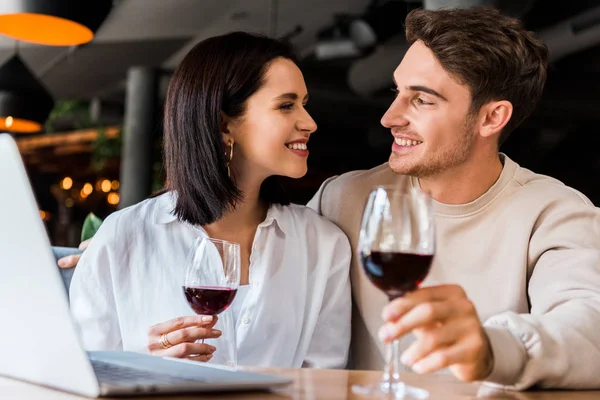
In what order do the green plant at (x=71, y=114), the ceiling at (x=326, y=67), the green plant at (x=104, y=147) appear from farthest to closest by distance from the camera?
the green plant at (x=71, y=114), the green plant at (x=104, y=147), the ceiling at (x=326, y=67)

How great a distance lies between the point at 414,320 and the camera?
3.02ft

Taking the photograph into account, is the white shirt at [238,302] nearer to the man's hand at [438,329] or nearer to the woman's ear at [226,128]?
the woman's ear at [226,128]

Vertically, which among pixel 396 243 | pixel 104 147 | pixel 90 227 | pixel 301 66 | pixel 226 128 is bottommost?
pixel 104 147

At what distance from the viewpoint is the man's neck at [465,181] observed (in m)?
1.94

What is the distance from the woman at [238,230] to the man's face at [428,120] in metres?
0.27

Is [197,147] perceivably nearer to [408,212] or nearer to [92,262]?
[92,262]

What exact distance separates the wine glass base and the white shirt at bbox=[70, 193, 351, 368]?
2.85 ft

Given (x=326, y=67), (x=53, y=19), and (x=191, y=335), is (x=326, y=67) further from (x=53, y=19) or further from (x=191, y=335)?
(x=191, y=335)

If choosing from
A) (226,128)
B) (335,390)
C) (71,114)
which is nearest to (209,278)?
(335,390)

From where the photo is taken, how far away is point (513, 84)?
2.13 m

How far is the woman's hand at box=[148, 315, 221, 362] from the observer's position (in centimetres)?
141

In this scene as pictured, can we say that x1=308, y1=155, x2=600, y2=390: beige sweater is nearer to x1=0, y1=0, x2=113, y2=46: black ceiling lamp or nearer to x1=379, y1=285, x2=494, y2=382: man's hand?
x1=379, y1=285, x2=494, y2=382: man's hand

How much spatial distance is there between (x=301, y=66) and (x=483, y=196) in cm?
464

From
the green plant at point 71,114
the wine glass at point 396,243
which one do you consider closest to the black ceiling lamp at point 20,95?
the wine glass at point 396,243
